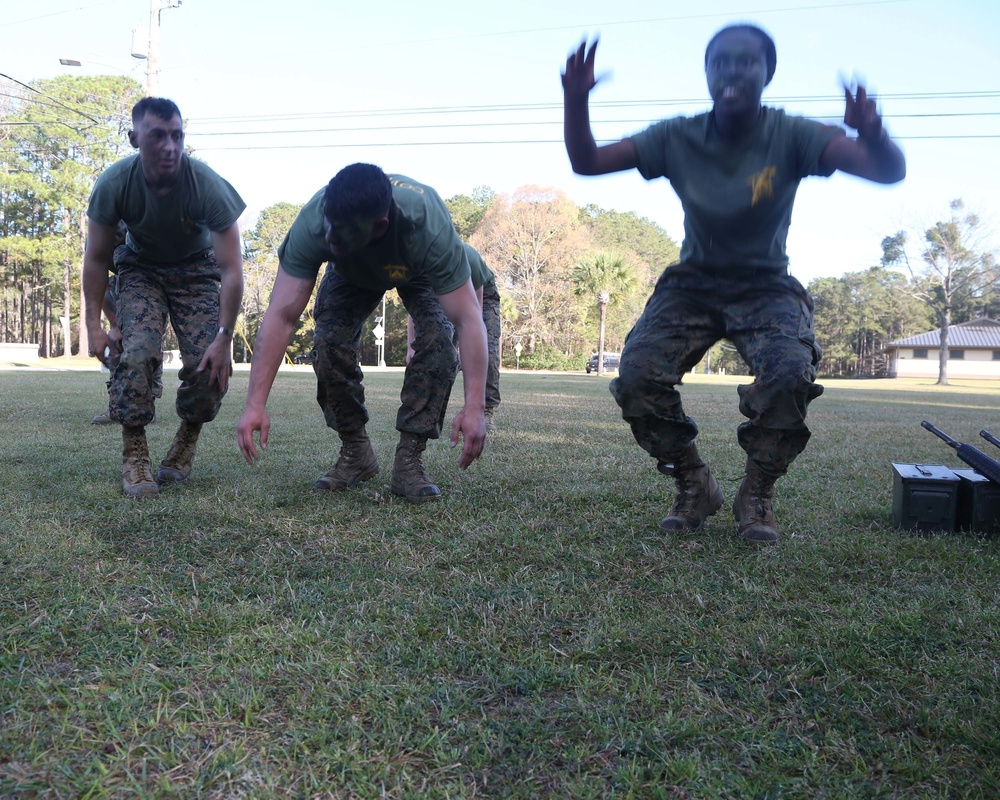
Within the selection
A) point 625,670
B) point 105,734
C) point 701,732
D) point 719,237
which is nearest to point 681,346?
point 719,237

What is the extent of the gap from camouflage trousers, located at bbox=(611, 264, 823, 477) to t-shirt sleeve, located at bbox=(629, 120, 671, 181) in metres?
0.44

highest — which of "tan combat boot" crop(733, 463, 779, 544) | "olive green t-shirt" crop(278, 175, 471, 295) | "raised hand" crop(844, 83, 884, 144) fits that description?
"raised hand" crop(844, 83, 884, 144)

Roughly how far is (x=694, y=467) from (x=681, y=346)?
530 mm

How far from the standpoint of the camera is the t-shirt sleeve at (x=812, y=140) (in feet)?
10.1

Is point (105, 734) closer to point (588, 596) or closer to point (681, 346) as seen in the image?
point (588, 596)

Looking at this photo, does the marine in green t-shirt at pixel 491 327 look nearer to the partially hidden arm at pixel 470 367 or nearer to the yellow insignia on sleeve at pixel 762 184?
the partially hidden arm at pixel 470 367

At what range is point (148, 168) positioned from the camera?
4008mm

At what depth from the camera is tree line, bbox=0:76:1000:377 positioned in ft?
128

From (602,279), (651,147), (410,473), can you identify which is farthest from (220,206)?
(602,279)

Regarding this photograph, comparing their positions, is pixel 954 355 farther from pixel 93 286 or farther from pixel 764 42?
pixel 93 286

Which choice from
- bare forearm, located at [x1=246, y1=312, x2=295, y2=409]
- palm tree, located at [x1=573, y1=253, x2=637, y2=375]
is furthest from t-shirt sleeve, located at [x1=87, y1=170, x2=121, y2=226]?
palm tree, located at [x1=573, y1=253, x2=637, y2=375]

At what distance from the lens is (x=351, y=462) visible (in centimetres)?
438

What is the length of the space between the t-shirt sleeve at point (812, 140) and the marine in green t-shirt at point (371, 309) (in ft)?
4.55

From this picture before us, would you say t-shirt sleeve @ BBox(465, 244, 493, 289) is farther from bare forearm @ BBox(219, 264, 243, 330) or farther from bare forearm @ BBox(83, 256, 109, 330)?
bare forearm @ BBox(83, 256, 109, 330)
